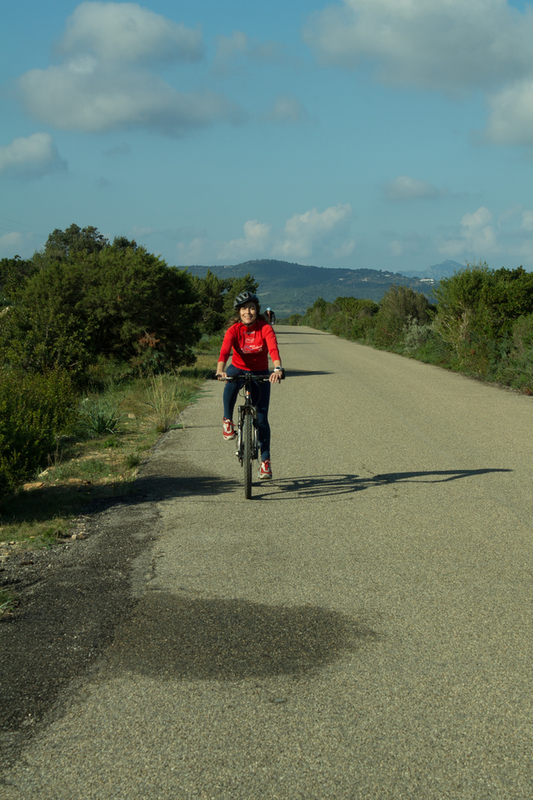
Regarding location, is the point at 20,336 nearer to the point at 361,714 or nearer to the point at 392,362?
the point at 361,714

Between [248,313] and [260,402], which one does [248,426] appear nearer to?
[260,402]

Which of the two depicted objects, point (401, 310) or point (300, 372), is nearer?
point (300, 372)

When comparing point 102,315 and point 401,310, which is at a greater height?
point 401,310

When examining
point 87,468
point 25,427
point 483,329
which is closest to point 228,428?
point 87,468

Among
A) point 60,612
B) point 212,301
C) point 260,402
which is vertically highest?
point 212,301

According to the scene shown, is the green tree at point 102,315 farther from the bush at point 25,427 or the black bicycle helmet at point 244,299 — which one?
the black bicycle helmet at point 244,299

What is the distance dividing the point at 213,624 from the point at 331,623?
68cm

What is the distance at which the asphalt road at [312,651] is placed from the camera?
8.70 feet

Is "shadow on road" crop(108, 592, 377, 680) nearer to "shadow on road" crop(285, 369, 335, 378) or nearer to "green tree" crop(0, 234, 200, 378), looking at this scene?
"green tree" crop(0, 234, 200, 378)

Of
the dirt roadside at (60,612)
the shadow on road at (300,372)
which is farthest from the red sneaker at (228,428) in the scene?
the shadow on road at (300,372)

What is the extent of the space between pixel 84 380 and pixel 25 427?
7635 mm

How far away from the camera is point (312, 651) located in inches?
142

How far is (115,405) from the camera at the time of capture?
12.7m

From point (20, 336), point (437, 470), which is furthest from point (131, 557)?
point (20, 336)
